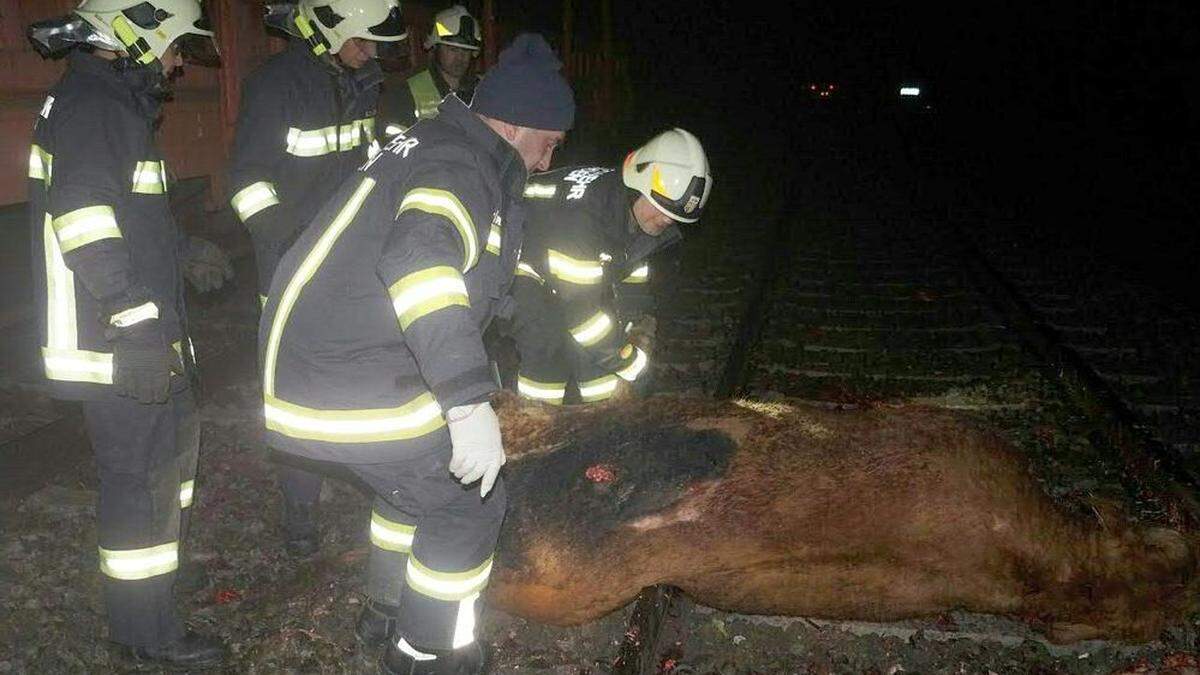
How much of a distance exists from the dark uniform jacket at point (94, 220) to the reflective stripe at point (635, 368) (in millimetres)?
1842

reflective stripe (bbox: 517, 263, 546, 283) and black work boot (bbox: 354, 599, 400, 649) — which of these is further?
reflective stripe (bbox: 517, 263, 546, 283)

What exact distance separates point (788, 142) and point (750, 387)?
21.6 meters

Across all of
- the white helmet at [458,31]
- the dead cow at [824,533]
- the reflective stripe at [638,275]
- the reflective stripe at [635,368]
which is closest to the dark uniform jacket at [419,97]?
the white helmet at [458,31]

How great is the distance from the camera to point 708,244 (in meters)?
9.27

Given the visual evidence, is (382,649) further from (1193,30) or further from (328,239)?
(1193,30)

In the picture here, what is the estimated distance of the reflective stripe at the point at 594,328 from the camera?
351cm

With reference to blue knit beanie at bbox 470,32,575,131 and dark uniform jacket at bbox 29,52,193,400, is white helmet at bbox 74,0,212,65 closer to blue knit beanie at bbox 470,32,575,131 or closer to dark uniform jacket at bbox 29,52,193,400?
dark uniform jacket at bbox 29,52,193,400

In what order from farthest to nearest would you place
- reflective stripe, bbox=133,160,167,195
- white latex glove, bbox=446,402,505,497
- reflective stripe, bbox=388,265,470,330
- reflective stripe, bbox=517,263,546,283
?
reflective stripe, bbox=517,263,546,283 → reflective stripe, bbox=133,160,167,195 → white latex glove, bbox=446,402,505,497 → reflective stripe, bbox=388,265,470,330

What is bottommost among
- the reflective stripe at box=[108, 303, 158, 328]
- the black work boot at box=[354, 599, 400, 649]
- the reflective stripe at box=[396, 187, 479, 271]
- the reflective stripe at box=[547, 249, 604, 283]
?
the black work boot at box=[354, 599, 400, 649]

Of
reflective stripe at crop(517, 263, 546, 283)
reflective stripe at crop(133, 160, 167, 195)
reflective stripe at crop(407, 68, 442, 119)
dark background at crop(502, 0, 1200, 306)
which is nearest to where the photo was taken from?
reflective stripe at crop(133, 160, 167, 195)

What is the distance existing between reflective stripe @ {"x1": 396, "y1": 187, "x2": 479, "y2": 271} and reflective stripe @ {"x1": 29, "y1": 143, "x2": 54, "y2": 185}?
1.15 meters

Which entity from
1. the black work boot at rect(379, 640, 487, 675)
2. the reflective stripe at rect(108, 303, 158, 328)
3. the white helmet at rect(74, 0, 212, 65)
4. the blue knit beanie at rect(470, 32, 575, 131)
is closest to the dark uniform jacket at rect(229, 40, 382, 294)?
the white helmet at rect(74, 0, 212, 65)

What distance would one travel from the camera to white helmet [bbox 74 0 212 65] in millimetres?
2488

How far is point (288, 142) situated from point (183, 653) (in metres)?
1.96
